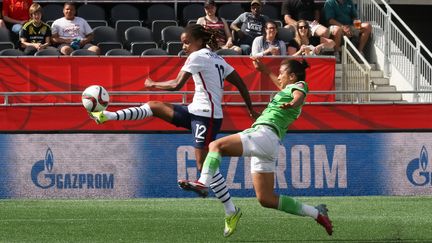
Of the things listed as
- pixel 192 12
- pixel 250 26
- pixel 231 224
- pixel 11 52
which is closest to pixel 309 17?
pixel 250 26

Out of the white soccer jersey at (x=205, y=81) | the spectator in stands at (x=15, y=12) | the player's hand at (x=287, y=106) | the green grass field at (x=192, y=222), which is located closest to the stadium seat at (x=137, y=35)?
the spectator in stands at (x=15, y=12)

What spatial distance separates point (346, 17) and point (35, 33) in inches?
249

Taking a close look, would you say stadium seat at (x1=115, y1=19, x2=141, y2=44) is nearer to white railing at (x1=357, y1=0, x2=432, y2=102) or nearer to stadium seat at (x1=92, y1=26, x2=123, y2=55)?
stadium seat at (x1=92, y1=26, x2=123, y2=55)

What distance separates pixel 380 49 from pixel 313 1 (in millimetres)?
1635

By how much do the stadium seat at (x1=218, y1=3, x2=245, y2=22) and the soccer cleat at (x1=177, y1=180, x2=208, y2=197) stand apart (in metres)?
13.1

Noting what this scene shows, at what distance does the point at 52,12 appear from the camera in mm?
22609

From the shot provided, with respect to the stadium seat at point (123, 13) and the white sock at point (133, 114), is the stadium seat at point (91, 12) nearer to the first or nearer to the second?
the stadium seat at point (123, 13)

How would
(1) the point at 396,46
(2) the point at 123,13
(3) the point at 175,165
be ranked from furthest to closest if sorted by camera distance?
(2) the point at 123,13 < (1) the point at 396,46 < (3) the point at 175,165

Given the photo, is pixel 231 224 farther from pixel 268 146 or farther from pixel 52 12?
pixel 52 12

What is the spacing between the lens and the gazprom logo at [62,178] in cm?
1816

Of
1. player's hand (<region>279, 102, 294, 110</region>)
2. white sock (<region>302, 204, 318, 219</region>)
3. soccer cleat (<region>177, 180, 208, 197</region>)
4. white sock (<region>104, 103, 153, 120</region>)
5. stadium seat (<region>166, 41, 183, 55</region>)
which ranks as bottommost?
white sock (<region>302, 204, 318, 219</region>)

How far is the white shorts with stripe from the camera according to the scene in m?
10.6

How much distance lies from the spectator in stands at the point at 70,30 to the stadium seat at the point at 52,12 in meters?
1.57

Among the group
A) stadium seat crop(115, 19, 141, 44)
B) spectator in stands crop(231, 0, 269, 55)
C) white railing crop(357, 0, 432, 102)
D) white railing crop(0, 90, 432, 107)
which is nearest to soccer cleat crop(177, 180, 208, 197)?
white railing crop(0, 90, 432, 107)
